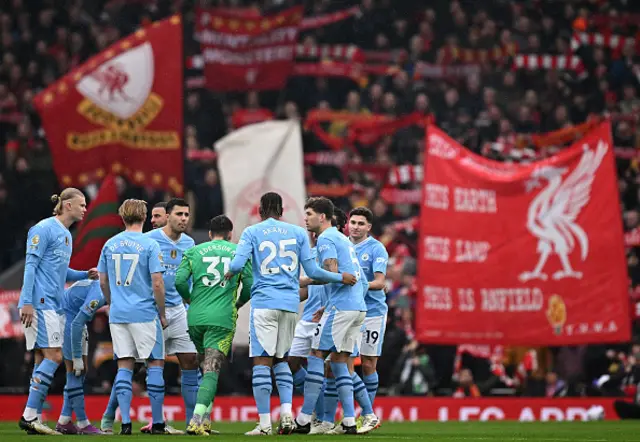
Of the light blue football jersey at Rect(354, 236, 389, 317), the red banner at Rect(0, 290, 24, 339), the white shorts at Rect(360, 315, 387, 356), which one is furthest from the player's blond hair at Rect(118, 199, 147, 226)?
the red banner at Rect(0, 290, 24, 339)

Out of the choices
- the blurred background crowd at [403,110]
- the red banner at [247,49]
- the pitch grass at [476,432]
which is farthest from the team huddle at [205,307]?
the red banner at [247,49]

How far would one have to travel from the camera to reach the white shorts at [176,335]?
15109mm

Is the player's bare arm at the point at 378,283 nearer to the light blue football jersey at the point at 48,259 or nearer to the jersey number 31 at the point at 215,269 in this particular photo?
the jersey number 31 at the point at 215,269

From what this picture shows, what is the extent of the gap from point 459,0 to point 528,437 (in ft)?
61.2

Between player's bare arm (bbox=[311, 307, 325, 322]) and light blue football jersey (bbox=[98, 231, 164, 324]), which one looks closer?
light blue football jersey (bbox=[98, 231, 164, 324])

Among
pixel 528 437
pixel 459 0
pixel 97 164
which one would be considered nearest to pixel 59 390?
pixel 97 164

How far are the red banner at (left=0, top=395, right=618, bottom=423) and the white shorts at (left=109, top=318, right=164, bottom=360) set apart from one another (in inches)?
258

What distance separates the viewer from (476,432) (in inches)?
645

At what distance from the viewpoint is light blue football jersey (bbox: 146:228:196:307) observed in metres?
15.2

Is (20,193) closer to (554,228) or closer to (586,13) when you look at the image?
(554,228)

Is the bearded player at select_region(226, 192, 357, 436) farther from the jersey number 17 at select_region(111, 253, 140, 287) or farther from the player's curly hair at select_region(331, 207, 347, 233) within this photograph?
the player's curly hair at select_region(331, 207, 347, 233)

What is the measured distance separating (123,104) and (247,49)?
548 centimetres

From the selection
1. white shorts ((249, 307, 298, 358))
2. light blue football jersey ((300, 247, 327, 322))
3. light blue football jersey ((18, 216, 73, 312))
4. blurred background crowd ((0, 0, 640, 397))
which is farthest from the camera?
blurred background crowd ((0, 0, 640, 397))

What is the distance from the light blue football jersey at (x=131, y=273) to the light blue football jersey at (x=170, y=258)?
88cm
